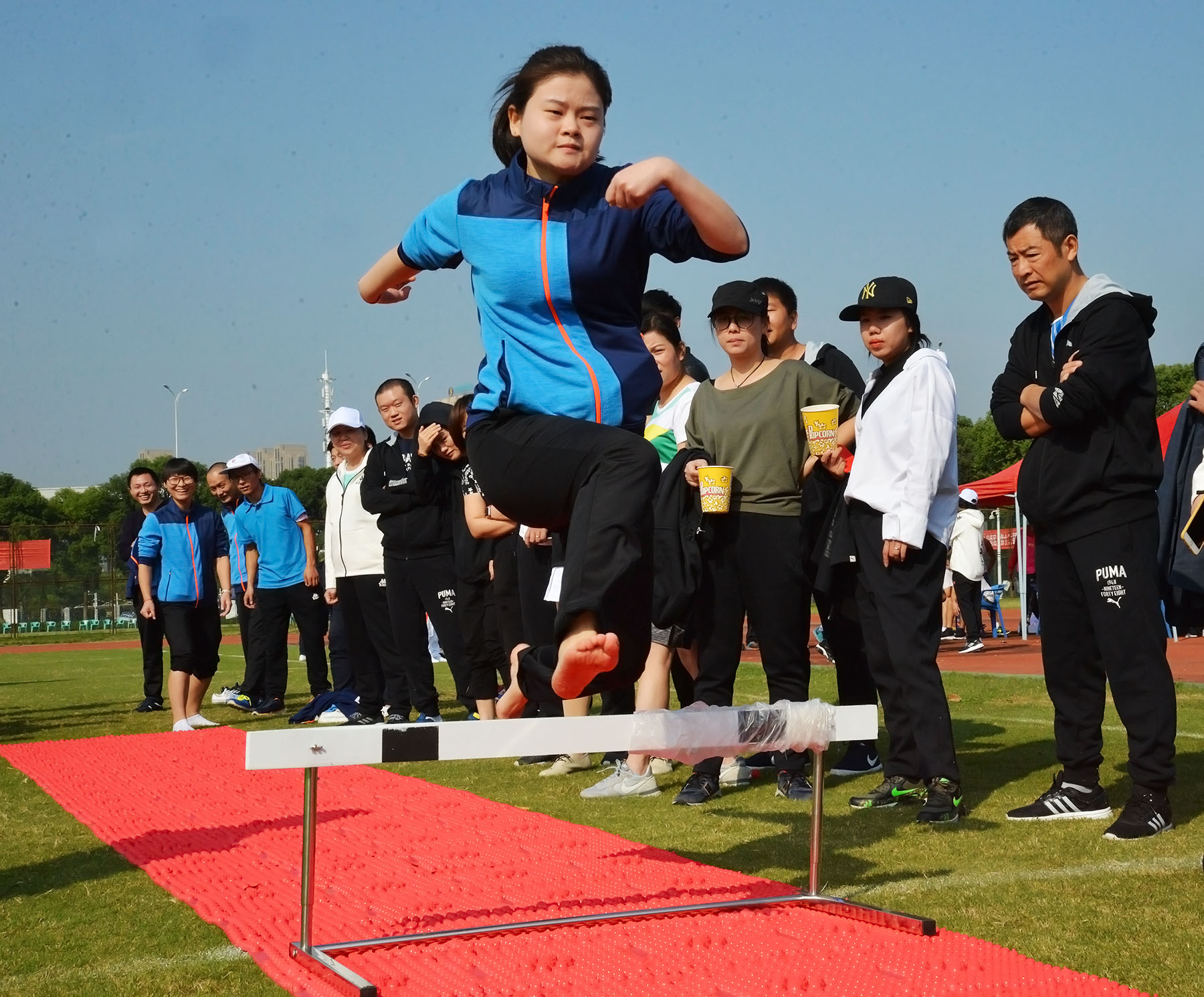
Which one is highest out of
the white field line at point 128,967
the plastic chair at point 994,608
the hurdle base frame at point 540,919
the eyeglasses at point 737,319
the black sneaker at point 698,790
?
the eyeglasses at point 737,319

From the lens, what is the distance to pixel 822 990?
319cm

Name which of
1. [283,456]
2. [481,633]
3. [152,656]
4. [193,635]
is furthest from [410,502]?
[283,456]

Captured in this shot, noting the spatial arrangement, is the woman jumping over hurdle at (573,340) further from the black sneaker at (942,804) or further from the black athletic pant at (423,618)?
the black athletic pant at (423,618)

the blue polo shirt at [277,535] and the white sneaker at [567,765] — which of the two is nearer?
the white sneaker at [567,765]

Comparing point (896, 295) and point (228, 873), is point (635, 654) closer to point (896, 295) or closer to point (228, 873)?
point (228, 873)

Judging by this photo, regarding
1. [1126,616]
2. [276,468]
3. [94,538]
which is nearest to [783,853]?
[1126,616]

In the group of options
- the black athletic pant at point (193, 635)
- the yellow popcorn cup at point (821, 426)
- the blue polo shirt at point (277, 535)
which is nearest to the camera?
the yellow popcorn cup at point (821, 426)

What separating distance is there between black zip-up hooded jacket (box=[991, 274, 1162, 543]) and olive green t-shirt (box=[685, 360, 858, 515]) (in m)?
1.30

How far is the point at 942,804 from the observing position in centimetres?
548

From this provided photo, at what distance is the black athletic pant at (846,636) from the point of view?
21.4 ft

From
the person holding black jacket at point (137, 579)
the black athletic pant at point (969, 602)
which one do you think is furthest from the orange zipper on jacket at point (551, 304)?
the black athletic pant at point (969, 602)

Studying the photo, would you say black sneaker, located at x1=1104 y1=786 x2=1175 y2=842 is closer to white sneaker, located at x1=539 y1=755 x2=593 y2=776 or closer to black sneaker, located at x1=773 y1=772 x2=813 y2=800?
black sneaker, located at x1=773 y1=772 x2=813 y2=800

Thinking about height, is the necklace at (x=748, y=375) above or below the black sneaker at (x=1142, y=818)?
above

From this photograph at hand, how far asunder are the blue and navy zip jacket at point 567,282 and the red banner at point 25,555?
126 feet
